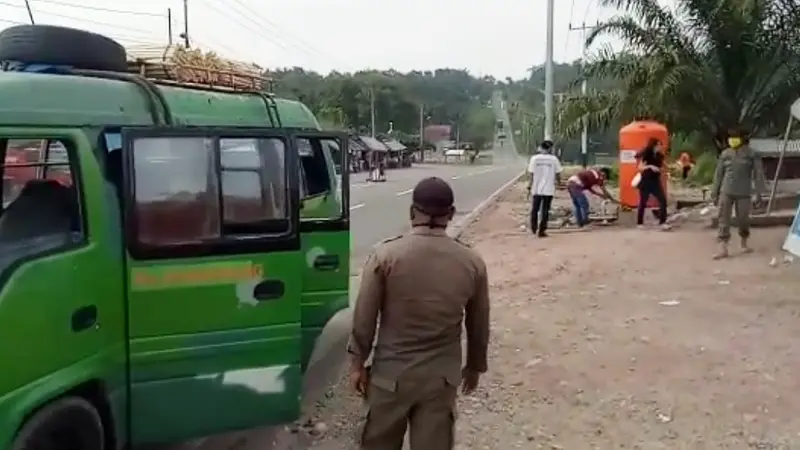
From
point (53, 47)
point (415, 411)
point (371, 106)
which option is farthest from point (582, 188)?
point (371, 106)

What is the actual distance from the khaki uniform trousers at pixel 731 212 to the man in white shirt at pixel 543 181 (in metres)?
3.50

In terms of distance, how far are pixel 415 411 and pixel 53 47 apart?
8.55 ft

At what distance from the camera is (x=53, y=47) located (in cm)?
488

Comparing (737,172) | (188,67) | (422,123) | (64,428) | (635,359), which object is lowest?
(635,359)

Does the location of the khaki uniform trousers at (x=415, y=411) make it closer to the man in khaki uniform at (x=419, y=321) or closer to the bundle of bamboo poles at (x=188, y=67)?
the man in khaki uniform at (x=419, y=321)

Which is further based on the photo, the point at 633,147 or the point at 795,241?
A: the point at 633,147

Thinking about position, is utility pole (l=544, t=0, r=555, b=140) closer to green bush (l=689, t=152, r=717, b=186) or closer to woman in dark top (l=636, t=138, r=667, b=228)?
green bush (l=689, t=152, r=717, b=186)

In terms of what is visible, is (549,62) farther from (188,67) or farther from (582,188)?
(188,67)

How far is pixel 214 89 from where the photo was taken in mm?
5629

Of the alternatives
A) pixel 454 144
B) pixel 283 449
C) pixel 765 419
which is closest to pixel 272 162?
pixel 283 449

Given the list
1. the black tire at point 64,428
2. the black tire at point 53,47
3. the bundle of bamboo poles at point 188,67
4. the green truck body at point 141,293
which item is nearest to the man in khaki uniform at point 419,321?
the green truck body at point 141,293

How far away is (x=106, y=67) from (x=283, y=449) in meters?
2.36

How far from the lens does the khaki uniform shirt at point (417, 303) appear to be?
3.82 m

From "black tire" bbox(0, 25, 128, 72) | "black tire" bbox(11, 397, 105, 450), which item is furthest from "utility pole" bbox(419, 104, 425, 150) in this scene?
"black tire" bbox(11, 397, 105, 450)
